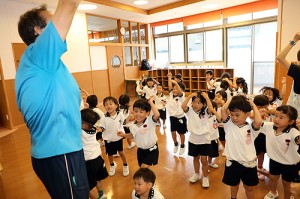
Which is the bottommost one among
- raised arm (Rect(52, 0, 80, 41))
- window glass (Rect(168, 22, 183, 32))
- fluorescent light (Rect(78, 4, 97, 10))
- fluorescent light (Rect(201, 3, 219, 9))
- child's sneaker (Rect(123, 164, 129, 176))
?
child's sneaker (Rect(123, 164, 129, 176))

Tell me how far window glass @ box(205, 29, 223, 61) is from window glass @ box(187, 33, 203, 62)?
242mm

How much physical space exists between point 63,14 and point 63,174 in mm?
644

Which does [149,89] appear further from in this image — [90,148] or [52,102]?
[52,102]

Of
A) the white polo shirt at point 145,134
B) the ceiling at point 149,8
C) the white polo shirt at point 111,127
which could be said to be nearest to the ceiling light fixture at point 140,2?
the ceiling at point 149,8

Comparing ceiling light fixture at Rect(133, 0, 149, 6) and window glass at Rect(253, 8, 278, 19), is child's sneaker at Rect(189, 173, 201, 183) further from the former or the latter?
window glass at Rect(253, 8, 278, 19)

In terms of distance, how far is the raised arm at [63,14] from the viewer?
2.52 feet

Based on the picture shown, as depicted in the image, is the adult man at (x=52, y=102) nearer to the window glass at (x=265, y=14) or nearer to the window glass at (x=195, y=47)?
the window glass at (x=265, y=14)

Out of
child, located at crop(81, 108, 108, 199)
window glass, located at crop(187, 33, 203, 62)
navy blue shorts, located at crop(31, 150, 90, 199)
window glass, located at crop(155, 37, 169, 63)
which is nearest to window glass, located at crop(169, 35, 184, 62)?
window glass, located at crop(155, 37, 169, 63)

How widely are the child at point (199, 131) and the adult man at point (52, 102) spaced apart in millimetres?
1629

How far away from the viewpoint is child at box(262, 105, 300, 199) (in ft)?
5.96

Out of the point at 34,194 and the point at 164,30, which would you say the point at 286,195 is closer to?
the point at 34,194

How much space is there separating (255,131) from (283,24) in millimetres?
3697

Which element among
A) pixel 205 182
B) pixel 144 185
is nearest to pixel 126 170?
pixel 205 182

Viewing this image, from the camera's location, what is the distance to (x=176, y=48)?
28.6 ft
